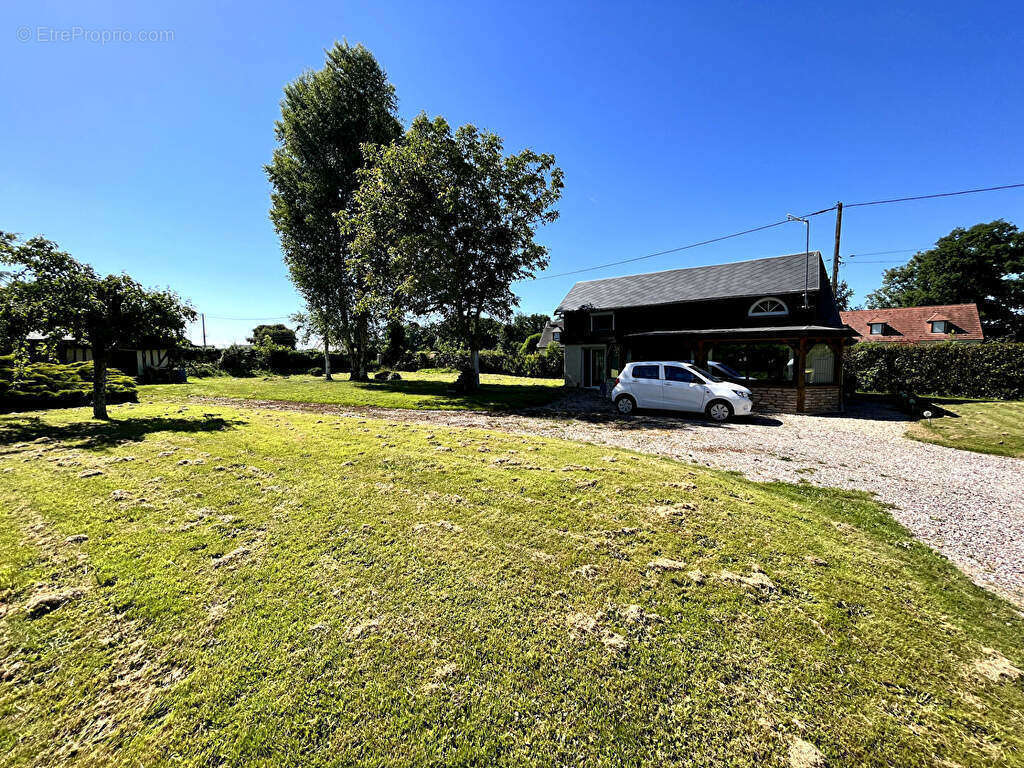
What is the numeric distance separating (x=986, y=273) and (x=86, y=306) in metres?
69.8

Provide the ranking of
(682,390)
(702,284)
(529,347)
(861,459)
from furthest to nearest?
(529,347)
(702,284)
(682,390)
(861,459)

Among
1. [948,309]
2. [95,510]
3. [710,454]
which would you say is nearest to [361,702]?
[95,510]

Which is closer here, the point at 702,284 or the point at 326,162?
the point at 702,284

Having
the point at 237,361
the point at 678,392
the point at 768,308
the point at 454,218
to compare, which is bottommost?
the point at 678,392

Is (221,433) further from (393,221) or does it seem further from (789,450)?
(393,221)

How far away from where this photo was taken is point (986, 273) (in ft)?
135

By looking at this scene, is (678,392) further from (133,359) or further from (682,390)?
(133,359)

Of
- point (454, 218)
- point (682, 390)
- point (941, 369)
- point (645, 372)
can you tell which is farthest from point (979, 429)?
point (454, 218)

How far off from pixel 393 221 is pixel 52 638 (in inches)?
695

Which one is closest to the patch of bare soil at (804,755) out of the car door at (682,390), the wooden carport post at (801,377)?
the car door at (682,390)

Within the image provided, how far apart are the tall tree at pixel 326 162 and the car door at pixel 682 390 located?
57.7ft

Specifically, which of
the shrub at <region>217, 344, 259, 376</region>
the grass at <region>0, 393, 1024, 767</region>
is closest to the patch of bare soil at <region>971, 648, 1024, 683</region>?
the grass at <region>0, 393, 1024, 767</region>

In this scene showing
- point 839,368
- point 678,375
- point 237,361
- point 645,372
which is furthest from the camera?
point 237,361

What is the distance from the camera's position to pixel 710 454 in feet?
24.2
